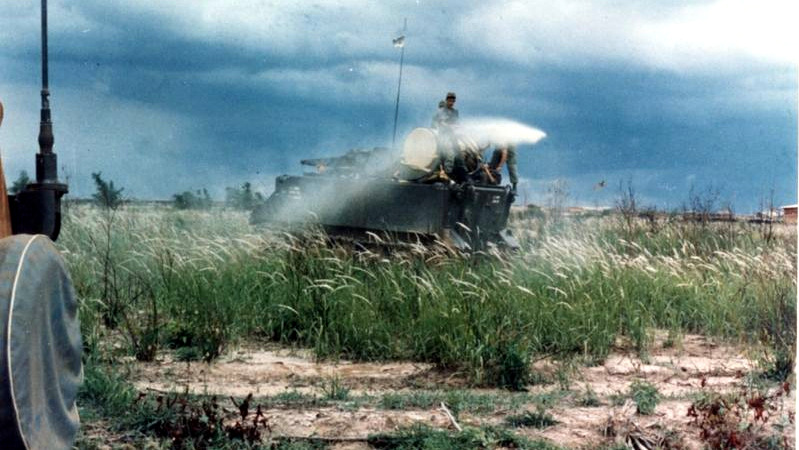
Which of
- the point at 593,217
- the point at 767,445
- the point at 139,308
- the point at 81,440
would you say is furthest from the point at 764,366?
the point at 593,217

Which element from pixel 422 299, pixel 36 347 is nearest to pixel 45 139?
pixel 36 347

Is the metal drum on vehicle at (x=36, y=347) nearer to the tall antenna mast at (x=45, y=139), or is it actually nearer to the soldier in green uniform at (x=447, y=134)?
the tall antenna mast at (x=45, y=139)

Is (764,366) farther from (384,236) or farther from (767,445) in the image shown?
(384,236)

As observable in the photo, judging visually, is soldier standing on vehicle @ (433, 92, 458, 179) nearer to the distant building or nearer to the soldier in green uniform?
the soldier in green uniform

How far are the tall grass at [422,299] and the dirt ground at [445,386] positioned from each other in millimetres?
247

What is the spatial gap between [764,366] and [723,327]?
7.68 feet

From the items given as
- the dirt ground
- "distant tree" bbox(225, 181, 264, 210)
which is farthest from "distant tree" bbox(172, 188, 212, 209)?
the dirt ground

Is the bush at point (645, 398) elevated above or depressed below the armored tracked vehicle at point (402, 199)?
below

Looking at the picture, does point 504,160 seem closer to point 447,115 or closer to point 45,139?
point 447,115

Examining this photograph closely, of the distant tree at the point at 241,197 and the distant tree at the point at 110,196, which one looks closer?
the distant tree at the point at 110,196

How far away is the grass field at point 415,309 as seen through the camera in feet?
24.4

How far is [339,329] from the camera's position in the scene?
8.80m

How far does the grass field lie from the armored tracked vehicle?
2.47ft

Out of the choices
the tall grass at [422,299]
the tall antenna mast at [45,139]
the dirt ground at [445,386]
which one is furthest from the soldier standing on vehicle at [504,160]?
Answer: the tall antenna mast at [45,139]
